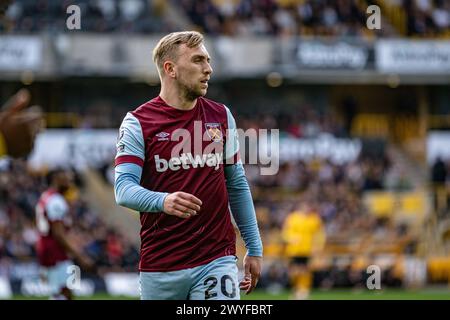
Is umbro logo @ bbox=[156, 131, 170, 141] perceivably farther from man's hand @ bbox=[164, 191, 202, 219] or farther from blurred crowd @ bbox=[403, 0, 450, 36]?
blurred crowd @ bbox=[403, 0, 450, 36]

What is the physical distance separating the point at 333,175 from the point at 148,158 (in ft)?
74.7

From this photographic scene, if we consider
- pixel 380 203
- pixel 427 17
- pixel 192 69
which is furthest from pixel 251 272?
pixel 427 17

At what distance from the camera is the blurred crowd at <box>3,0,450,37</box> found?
1193 inches

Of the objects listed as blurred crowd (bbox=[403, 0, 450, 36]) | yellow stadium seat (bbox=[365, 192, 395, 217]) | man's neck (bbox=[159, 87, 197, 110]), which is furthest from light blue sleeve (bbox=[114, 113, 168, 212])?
blurred crowd (bbox=[403, 0, 450, 36])

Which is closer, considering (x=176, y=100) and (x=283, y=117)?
(x=176, y=100)

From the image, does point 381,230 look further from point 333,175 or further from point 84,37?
point 84,37

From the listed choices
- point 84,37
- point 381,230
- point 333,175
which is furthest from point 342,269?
point 84,37

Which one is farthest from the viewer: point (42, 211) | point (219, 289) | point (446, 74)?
point (446, 74)

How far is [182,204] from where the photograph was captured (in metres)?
6.01

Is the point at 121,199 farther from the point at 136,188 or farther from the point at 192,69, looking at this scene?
the point at 192,69

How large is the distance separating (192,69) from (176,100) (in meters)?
0.24

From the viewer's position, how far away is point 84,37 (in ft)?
98.3

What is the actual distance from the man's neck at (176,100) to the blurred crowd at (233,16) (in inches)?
928
